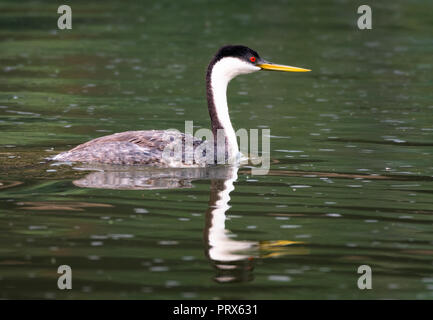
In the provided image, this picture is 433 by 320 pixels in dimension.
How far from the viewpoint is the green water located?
9219 millimetres

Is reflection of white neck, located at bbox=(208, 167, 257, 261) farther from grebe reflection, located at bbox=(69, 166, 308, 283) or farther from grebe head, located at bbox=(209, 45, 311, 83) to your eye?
grebe head, located at bbox=(209, 45, 311, 83)

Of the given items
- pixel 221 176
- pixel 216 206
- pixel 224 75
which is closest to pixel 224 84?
pixel 224 75

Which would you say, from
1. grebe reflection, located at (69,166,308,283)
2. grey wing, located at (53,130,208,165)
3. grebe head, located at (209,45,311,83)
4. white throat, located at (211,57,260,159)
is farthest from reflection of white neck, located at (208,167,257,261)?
grebe head, located at (209,45,311,83)

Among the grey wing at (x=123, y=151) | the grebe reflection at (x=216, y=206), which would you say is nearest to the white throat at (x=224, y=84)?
the grebe reflection at (x=216, y=206)

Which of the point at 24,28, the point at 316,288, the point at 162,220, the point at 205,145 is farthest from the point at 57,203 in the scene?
the point at 24,28

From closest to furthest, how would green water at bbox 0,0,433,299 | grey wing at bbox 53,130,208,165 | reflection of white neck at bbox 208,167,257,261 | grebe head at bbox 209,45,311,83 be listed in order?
green water at bbox 0,0,433,299 < reflection of white neck at bbox 208,167,257,261 < grey wing at bbox 53,130,208,165 < grebe head at bbox 209,45,311,83

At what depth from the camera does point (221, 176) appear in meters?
13.8

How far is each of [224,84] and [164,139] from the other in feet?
5.22

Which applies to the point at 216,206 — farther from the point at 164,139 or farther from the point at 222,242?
the point at 164,139

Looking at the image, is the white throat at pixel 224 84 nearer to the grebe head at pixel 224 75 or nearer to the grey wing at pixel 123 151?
the grebe head at pixel 224 75

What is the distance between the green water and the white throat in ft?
3.16

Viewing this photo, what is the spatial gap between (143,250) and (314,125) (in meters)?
9.21

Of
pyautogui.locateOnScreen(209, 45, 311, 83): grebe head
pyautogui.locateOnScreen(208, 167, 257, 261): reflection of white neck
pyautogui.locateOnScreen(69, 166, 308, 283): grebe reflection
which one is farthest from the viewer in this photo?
pyautogui.locateOnScreen(209, 45, 311, 83): grebe head

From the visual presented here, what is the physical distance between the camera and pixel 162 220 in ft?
36.5
